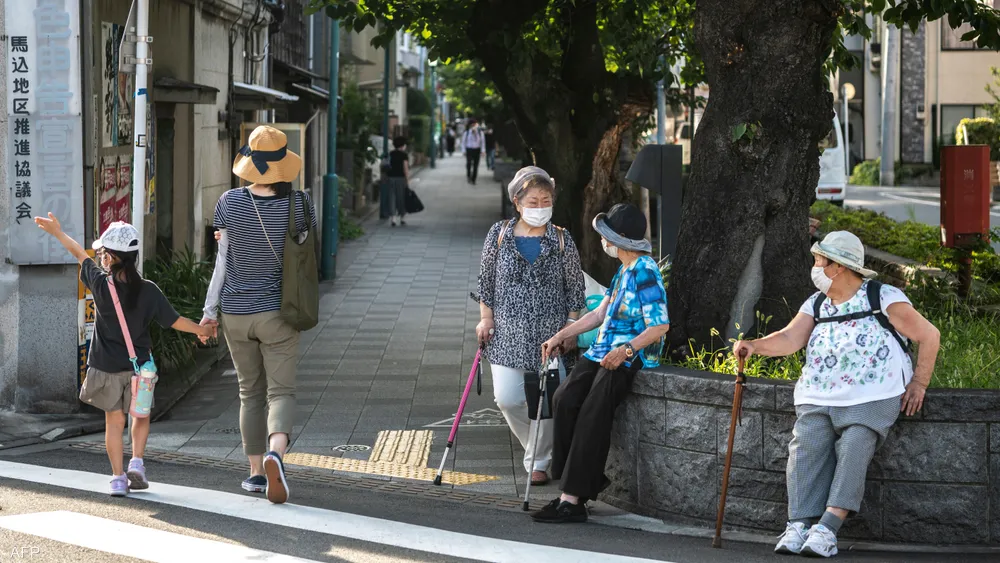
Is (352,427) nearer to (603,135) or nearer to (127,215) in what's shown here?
(127,215)

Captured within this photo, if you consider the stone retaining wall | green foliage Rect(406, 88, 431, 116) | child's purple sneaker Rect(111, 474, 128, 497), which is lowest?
child's purple sneaker Rect(111, 474, 128, 497)

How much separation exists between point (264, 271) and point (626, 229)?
1878 millimetres

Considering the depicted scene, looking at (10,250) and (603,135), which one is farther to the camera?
(603,135)

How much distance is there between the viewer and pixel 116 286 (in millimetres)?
7320

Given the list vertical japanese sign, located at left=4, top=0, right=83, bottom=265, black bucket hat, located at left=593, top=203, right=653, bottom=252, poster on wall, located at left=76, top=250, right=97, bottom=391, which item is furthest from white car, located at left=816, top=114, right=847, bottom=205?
black bucket hat, located at left=593, top=203, right=653, bottom=252

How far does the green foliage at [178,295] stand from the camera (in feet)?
35.4

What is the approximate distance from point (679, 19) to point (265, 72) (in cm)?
754

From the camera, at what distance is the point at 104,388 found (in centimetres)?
734

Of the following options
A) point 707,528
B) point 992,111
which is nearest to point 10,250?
point 707,528

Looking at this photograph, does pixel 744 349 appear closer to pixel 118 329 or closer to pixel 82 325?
pixel 118 329

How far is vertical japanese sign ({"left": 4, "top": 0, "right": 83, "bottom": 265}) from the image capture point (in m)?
9.27

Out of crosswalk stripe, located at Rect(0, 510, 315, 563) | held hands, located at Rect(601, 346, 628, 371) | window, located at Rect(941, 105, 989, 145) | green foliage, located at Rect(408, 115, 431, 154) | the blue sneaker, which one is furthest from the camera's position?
green foliage, located at Rect(408, 115, 431, 154)

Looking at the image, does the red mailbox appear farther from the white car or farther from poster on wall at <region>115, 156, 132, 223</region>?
the white car

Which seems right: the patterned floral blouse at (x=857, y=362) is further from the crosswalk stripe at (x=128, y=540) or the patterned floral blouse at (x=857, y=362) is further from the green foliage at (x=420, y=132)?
the green foliage at (x=420, y=132)
